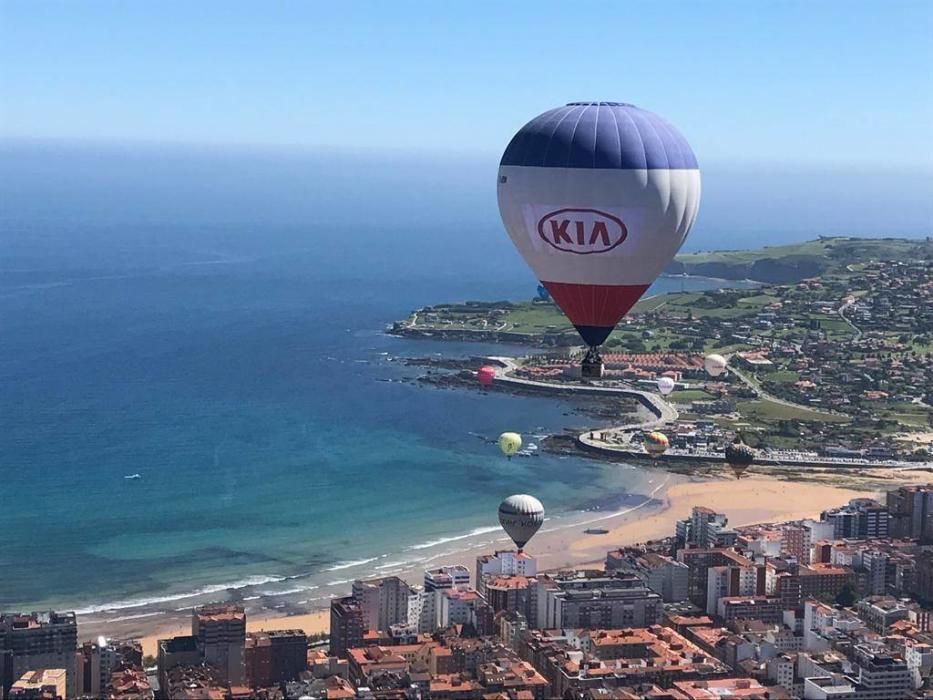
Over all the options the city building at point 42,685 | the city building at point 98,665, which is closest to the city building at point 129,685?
the city building at point 98,665

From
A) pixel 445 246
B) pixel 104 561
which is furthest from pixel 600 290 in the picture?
pixel 445 246

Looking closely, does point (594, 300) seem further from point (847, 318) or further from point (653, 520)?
point (847, 318)

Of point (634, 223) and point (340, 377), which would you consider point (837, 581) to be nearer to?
point (634, 223)

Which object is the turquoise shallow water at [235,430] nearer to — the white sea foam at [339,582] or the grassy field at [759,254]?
the white sea foam at [339,582]

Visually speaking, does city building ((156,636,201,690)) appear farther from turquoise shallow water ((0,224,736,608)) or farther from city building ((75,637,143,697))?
turquoise shallow water ((0,224,736,608))

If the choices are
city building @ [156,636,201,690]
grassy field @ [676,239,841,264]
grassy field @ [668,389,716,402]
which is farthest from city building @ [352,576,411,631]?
grassy field @ [676,239,841,264]

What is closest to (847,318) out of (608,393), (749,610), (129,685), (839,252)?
(608,393)

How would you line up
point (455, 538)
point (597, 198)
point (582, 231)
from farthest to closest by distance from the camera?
point (455, 538)
point (582, 231)
point (597, 198)
